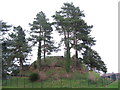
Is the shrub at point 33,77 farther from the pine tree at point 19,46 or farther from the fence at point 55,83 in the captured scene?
the pine tree at point 19,46

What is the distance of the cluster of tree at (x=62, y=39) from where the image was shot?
3014cm

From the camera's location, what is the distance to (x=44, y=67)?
3188cm

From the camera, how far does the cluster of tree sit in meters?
30.1

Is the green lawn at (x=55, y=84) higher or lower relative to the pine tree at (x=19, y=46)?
lower

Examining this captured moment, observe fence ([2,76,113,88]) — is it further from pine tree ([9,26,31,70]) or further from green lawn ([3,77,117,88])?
pine tree ([9,26,31,70])

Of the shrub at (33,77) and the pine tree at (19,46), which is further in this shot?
the pine tree at (19,46)

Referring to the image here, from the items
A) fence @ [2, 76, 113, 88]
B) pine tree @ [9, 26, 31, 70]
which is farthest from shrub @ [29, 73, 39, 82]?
pine tree @ [9, 26, 31, 70]

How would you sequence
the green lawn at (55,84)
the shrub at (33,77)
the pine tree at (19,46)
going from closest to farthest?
the green lawn at (55,84), the shrub at (33,77), the pine tree at (19,46)

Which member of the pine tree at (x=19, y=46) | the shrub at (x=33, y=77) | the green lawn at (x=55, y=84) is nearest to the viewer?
the green lawn at (x=55, y=84)

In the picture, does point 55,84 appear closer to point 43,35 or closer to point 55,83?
point 55,83

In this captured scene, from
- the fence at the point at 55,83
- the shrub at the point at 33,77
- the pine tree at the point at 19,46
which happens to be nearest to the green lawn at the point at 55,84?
the fence at the point at 55,83

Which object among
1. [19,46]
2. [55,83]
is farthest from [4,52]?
[55,83]

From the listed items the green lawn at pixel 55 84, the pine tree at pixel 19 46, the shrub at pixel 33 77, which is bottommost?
the green lawn at pixel 55 84

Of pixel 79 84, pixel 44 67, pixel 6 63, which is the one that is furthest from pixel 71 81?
pixel 6 63
